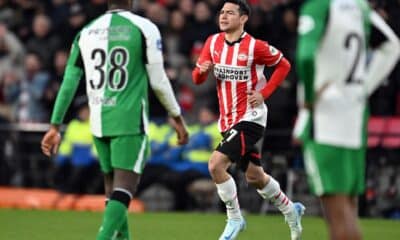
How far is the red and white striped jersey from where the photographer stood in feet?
36.8

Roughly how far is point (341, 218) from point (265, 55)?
165 inches

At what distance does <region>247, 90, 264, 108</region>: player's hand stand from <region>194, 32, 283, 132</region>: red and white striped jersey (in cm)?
6

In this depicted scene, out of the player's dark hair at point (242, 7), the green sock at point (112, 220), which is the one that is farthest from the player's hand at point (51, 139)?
the player's dark hair at point (242, 7)

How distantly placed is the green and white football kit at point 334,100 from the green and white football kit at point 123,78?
5.15 feet

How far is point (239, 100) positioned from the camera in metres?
11.2

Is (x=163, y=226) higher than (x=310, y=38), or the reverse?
(x=310, y=38)

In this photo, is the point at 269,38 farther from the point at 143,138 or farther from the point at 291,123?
the point at 143,138

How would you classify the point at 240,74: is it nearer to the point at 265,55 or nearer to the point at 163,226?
the point at 265,55

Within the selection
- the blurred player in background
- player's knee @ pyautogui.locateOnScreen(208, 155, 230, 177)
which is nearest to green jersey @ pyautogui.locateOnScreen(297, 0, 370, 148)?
the blurred player in background

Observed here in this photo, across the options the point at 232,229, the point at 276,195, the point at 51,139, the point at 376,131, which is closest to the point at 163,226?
the point at 276,195

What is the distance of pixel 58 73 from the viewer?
63.1 feet

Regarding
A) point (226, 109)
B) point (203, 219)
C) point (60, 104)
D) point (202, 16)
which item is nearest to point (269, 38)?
point (202, 16)

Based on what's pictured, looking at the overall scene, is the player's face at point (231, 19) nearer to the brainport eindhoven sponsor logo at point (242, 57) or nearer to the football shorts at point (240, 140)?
the brainport eindhoven sponsor logo at point (242, 57)

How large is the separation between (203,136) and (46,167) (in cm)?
309
